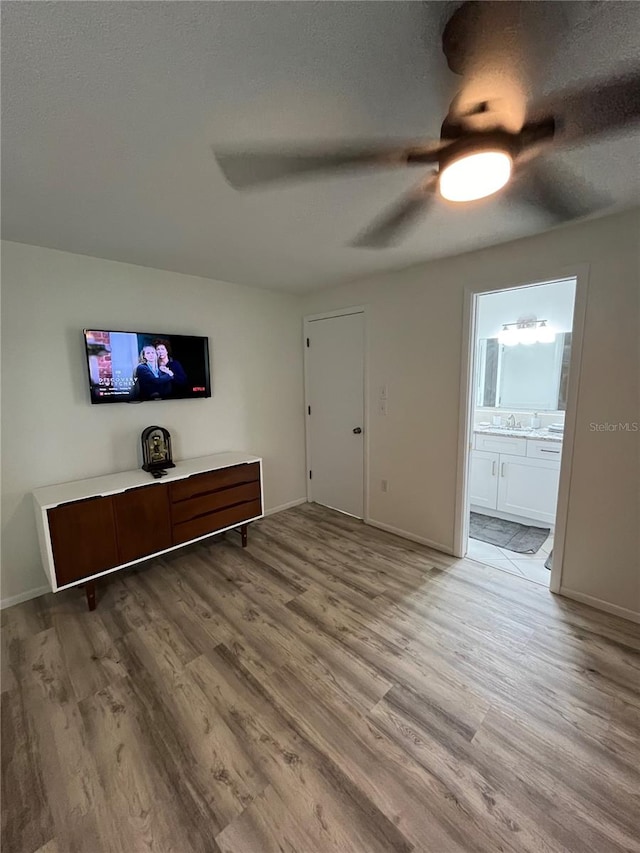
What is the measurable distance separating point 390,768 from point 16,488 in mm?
2660

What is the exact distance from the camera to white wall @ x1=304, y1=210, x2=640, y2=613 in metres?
1.97

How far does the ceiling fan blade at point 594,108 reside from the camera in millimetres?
1058

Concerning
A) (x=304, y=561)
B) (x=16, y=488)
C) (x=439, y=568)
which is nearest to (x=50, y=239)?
(x=16, y=488)

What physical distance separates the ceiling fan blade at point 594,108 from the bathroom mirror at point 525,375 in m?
2.32

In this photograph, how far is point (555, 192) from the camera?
5.48ft

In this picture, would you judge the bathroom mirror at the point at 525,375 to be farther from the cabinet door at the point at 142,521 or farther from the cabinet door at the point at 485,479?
the cabinet door at the point at 142,521

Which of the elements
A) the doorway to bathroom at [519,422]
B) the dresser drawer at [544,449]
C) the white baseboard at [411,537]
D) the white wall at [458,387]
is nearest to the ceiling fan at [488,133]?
the white wall at [458,387]

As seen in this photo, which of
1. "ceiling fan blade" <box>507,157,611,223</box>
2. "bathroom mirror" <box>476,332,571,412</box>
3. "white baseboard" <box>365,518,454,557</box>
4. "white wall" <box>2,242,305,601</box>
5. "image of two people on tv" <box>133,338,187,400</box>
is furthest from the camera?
"bathroom mirror" <box>476,332,571,412</box>

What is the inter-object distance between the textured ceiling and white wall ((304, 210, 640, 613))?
1.15 feet

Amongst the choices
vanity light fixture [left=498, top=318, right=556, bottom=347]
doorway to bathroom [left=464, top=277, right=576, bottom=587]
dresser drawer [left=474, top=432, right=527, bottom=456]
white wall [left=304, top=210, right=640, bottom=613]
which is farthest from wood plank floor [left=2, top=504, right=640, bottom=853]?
vanity light fixture [left=498, top=318, right=556, bottom=347]

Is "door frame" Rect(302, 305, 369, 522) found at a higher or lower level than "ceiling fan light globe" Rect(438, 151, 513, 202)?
lower

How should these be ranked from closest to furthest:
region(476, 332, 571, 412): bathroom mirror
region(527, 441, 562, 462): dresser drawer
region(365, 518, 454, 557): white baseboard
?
region(365, 518, 454, 557): white baseboard → region(527, 441, 562, 462): dresser drawer → region(476, 332, 571, 412): bathroom mirror

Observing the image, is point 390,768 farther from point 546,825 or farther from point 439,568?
point 439,568

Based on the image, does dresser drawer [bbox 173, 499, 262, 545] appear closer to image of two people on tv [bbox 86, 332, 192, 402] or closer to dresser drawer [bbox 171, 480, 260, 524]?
dresser drawer [bbox 171, 480, 260, 524]
